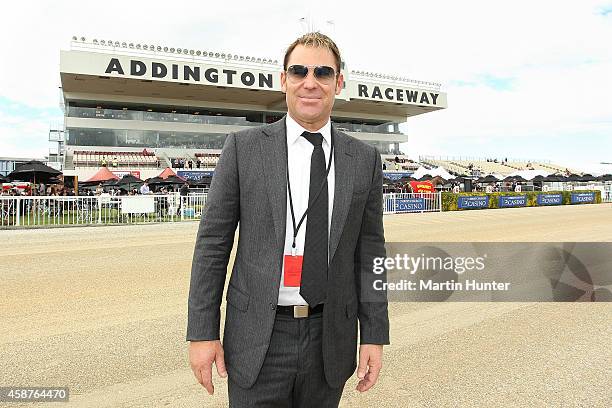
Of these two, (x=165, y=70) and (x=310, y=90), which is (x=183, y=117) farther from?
(x=310, y=90)

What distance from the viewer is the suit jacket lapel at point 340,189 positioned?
179 cm

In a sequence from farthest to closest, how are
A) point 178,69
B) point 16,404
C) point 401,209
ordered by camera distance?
point 178,69 < point 401,209 < point 16,404

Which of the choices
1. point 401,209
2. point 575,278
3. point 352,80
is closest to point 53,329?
point 575,278

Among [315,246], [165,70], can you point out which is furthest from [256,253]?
[165,70]

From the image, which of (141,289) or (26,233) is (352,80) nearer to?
(26,233)

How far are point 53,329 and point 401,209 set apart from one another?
18.7 meters

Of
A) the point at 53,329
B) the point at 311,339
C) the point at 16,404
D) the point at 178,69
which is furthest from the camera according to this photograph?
the point at 178,69

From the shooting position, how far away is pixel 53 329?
184 inches

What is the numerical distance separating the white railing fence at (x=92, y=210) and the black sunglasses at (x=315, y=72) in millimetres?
15225

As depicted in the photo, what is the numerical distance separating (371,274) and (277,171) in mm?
642

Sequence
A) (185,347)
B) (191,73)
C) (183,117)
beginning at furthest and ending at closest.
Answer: (183,117), (191,73), (185,347)

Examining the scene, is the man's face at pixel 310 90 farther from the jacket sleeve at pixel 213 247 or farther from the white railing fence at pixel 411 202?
the white railing fence at pixel 411 202

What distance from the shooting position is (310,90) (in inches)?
70.2

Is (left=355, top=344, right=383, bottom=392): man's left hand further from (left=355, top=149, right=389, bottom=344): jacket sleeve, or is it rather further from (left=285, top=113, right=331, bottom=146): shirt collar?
(left=285, top=113, right=331, bottom=146): shirt collar
